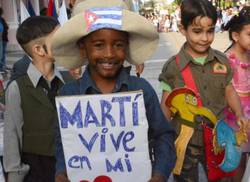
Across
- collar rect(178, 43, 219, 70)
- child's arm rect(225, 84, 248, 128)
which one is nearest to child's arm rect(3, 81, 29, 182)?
collar rect(178, 43, 219, 70)

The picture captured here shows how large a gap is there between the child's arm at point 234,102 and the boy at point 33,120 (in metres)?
1.03

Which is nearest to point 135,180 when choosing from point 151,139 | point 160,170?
point 160,170

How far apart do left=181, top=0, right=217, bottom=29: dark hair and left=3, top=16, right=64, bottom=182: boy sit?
0.83m

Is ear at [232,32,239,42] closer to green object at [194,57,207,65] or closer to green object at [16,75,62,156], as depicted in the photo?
green object at [194,57,207,65]

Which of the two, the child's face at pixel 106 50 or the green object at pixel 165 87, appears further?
the green object at pixel 165 87

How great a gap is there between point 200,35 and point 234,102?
479mm

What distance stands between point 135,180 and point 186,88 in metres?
1.06

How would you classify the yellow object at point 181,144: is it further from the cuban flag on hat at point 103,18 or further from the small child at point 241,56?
the cuban flag on hat at point 103,18

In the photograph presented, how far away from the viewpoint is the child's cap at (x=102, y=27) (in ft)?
7.25

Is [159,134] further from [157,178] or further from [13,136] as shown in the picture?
[13,136]

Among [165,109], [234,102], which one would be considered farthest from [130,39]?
[234,102]

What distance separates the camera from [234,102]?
335 cm

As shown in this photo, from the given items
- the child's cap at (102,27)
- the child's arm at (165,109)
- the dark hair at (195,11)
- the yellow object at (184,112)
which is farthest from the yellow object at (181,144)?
the child's cap at (102,27)

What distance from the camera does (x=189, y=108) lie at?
319cm
